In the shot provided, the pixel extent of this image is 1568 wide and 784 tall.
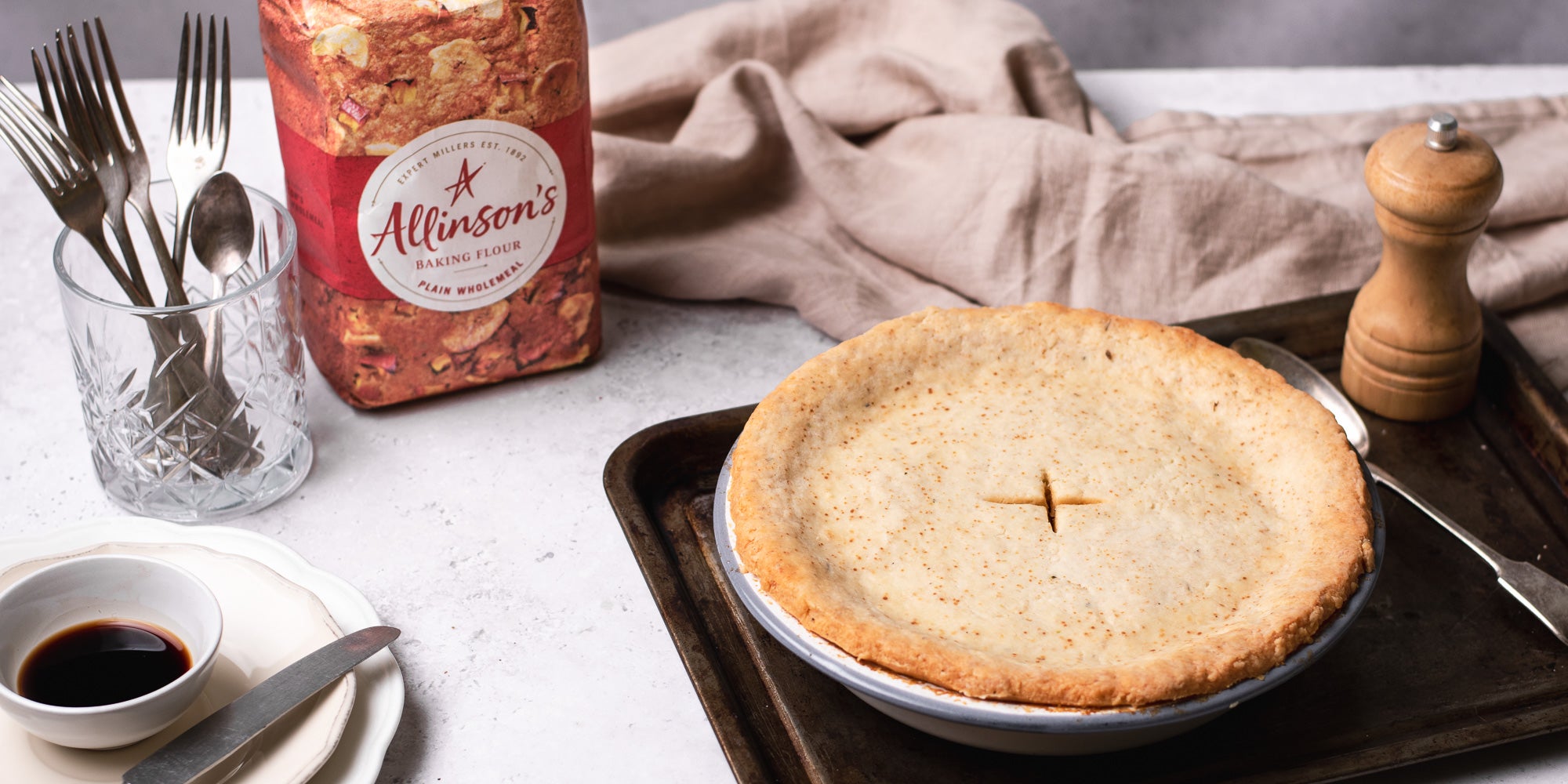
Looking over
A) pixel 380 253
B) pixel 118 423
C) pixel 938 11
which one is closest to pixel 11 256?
pixel 118 423

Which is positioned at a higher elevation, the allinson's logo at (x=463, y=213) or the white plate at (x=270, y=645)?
the allinson's logo at (x=463, y=213)

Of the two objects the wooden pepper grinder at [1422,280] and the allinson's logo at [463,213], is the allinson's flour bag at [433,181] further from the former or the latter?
the wooden pepper grinder at [1422,280]

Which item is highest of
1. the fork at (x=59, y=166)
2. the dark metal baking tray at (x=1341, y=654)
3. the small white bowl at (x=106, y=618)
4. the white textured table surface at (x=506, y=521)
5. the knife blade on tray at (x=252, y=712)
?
the fork at (x=59, y=166)

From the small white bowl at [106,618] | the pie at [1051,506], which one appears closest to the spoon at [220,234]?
the small white bowl at [106,618]

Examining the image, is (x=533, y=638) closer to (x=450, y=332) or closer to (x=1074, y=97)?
(x=450, y=332)

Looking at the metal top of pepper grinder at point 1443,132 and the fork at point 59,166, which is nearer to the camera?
the fork at point 59,166

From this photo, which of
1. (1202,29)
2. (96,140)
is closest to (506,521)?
(96,140)
